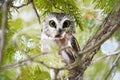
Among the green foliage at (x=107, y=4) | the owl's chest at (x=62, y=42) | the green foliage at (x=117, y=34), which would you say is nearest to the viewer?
the green foliage at (x=107, y=4)

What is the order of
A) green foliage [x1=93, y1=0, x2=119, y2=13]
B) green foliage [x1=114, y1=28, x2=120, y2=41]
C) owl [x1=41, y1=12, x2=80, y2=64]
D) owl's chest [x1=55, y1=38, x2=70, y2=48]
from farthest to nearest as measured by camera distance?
owl [x1=41, y1=12, x2=80, y2=64], green foliage [x1=114, y1=28, x2=120, y2=41], owl's chest [x1=55, y1=38, x2=70, y2=48], green foliage [x1=93, y1=0, x2=119, y2=13]

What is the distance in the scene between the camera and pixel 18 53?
677 mm

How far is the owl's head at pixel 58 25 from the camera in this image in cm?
104

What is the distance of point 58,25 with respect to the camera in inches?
41.5

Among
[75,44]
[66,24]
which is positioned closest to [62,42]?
[75,44]

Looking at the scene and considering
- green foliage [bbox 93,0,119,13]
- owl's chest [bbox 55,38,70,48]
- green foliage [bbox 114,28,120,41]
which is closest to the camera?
green foliage [bbox 93,0,119,13]

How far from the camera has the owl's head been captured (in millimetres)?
1035

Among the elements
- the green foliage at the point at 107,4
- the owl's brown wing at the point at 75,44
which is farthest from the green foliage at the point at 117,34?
the green foliage at the point at 107,4

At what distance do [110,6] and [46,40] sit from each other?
14.7 inches

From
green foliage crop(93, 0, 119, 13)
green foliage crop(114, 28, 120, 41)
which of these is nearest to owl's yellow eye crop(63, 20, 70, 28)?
green foliage crop(114, 28, 120, 41)

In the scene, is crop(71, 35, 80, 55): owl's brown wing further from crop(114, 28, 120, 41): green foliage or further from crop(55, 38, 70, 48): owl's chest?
crop(114, 28, 120, 41): green foliage

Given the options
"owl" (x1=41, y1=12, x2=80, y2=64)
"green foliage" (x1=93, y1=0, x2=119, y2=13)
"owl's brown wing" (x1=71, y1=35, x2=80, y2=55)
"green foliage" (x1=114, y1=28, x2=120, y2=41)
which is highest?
"owl" (x1=41, y1=12, x2=80, y2=64)

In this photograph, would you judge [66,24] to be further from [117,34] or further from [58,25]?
[117,34]

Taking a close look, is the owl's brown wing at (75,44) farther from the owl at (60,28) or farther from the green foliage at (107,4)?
the green foliage at (107,4)
